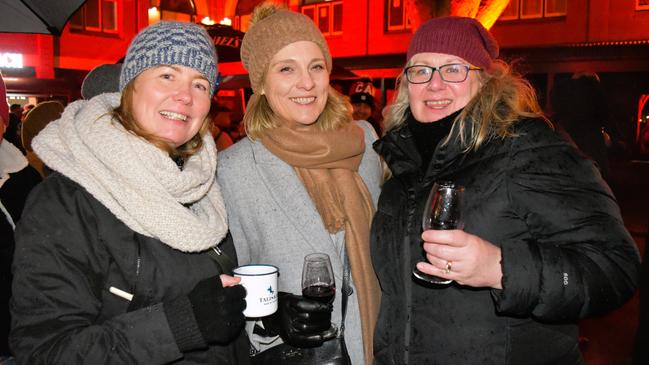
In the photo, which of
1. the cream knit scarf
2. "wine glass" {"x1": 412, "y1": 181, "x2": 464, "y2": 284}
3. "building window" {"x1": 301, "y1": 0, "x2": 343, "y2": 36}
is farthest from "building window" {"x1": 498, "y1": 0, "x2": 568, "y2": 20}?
the cream knit scarf

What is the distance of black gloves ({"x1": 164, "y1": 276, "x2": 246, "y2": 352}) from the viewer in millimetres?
1872

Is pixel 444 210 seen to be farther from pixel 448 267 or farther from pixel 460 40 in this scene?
pixel 460 40

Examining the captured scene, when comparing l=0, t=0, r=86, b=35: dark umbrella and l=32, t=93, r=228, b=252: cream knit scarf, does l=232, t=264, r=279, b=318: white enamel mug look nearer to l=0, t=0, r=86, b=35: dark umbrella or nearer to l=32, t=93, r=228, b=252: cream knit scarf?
l=32, t=93, r=228, b=252: cream knit scarf

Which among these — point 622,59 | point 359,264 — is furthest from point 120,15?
point 359,264

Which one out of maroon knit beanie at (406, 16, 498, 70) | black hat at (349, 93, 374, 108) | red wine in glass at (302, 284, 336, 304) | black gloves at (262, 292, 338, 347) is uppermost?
black hat at (349, 93, 374, 108)

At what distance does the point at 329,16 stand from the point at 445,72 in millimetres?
20818

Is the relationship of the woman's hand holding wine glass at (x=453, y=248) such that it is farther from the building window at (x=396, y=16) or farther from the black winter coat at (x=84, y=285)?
the building window at (x=396, y=16)

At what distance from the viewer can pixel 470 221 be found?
7.45ft

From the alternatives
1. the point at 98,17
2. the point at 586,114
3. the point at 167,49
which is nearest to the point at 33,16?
the point at 167,49

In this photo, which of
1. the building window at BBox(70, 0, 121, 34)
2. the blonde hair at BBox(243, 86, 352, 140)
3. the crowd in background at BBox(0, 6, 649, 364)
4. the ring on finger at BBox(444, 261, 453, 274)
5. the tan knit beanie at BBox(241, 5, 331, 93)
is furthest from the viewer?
the building window at BBox(70, 0, 121, 34)

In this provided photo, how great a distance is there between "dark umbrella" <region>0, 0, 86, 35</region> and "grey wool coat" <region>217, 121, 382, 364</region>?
177cm

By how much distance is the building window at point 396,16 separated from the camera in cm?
2005

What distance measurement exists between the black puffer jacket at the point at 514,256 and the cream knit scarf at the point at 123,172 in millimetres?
980

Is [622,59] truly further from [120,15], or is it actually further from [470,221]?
[120,15]
